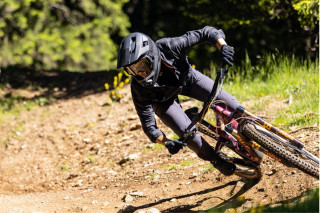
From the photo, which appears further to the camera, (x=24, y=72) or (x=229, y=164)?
(x=24, y=72)

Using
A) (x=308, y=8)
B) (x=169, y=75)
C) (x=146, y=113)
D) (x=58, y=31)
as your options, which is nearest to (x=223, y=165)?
(x=146, y=113)

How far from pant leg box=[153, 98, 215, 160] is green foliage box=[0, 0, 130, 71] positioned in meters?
7.14

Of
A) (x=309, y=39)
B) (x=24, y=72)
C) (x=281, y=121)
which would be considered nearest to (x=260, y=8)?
(x=309, y=39)

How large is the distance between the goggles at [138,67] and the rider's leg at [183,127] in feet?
1.61

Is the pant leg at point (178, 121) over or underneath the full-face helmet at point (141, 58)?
underneath

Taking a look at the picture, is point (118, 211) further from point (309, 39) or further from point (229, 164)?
point (309, 39)

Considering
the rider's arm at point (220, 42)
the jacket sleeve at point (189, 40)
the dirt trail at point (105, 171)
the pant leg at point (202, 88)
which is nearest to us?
the rider's arm at point (220, 42)

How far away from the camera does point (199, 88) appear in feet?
15.8

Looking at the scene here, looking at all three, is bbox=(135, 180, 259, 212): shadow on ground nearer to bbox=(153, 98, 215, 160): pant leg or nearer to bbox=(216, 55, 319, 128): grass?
bbox=(153, 98, 215, 160): pant leg

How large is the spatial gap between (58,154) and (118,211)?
135 inches

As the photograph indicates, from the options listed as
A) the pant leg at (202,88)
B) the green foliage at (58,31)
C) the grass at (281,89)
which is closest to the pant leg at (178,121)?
the pant leg at (202,88)

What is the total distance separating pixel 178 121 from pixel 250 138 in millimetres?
811

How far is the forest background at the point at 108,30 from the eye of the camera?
30.5 feet

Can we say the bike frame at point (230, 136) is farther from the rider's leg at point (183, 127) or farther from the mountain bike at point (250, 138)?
the rider's leg at point (183, 127)
